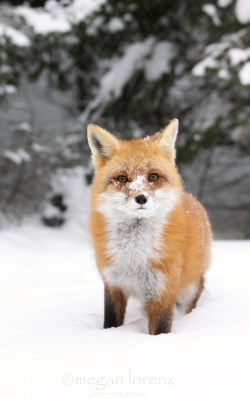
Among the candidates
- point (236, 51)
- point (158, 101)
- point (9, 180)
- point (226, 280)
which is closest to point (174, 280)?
→ point (226, 280)

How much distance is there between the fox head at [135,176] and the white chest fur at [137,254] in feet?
0.26

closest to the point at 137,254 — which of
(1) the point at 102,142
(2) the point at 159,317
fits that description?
(2) the point at 159,317

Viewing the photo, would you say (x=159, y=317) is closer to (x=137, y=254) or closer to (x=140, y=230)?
(x=137, y=254)

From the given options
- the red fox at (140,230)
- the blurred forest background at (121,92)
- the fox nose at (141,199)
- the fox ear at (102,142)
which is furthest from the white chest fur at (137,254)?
the blurred forest background at (121,92)

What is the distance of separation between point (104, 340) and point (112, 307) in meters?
0.56

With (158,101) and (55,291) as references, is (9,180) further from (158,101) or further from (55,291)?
(55,291)

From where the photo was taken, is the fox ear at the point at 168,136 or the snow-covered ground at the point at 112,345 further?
the fox ear at the point at 168,136

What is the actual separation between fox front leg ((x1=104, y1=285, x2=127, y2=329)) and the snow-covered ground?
0.38 ft

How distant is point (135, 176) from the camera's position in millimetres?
3490

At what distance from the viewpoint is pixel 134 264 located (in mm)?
3551

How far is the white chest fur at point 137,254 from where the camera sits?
3537 millimetres

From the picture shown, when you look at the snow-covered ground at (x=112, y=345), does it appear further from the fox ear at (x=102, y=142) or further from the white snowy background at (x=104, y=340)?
the fox ear at (x=102, y=142)

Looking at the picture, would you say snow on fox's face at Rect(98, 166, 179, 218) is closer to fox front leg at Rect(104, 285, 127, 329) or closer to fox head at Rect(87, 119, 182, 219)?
fox head at Rect(87, 119, 182, 219)

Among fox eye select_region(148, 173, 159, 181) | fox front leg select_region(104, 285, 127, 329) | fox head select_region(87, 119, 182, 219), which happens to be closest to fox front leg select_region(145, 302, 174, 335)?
fox front leg select_region(104, 285, 127, 329)
